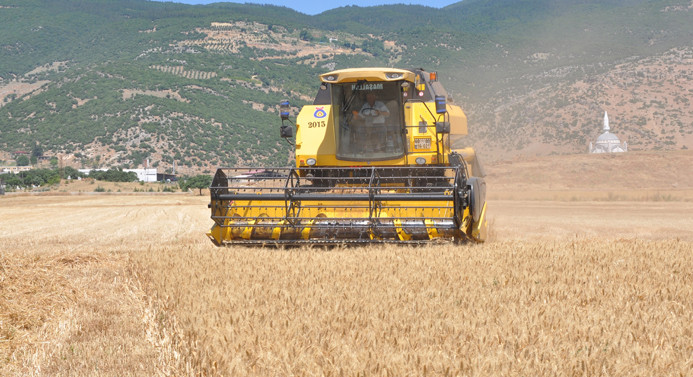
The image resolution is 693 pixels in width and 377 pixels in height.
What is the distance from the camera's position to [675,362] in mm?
3768

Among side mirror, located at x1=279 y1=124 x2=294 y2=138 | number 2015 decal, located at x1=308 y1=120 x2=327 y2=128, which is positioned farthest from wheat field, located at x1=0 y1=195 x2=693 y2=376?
number 2015 decal, located at x1=308 y1=120 x2=327 y2=128

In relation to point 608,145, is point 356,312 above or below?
above

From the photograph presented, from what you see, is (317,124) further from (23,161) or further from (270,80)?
(270,80)

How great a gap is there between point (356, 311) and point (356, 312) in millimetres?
51

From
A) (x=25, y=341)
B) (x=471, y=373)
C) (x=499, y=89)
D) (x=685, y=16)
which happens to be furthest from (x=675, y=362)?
(x=685, y=16)

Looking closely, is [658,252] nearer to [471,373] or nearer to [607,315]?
[607,315]

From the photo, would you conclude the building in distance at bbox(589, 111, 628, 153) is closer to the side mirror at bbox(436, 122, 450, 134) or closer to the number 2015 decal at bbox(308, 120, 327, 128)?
the number 2015 decal at bbox(308, 120, 327, 128)

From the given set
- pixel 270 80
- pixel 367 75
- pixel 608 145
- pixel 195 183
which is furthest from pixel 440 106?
pixel 270 80

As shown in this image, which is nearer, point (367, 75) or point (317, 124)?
point (367, 75)

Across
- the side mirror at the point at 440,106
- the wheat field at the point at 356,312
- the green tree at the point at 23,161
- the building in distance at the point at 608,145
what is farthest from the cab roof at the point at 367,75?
the green tree at the point at 23,161

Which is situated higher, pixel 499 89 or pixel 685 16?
pixel 685 16

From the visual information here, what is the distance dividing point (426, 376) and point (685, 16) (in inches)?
6304

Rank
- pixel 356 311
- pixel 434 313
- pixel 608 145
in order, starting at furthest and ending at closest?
pixel 608 145, pixel 356 311, pixel 434 313

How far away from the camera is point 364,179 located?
11195 mm
